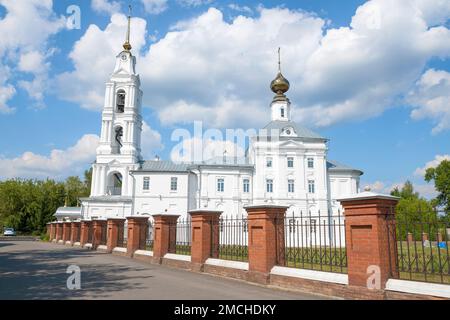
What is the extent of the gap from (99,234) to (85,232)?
10.5 ft

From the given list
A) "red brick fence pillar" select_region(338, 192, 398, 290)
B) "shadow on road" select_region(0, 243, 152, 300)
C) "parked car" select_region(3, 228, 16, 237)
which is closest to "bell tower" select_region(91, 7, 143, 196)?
"parked car" select_region(3, 228, 16, 237)

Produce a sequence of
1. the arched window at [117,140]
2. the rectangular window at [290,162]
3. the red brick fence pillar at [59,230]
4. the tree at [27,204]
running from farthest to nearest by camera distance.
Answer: the tree at [27,204]
the arched window at [117,140]
the rectangular window at [290,162]
the red brick fence pillar at [59,230]

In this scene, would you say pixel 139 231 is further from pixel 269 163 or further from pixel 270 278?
pixel 269 163

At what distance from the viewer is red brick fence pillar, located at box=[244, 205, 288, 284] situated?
9.67 metres

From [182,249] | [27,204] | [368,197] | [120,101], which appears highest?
[120,101]

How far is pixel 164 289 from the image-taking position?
28.9ft

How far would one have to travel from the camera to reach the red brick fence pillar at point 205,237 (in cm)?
1227

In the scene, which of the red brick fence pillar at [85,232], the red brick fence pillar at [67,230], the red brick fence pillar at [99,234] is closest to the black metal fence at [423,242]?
the red brick fence pillar at [99,234]

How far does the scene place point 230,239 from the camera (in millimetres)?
11555

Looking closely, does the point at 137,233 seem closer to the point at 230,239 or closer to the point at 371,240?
the point at 230,239

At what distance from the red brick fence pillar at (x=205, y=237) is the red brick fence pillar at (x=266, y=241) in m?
2.43

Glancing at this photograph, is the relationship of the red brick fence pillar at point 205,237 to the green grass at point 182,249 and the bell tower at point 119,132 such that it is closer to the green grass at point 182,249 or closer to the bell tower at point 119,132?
the green grass at point 182,249

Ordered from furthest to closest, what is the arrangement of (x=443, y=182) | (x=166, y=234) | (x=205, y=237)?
(x=443, y=182) < (x=166, y=234) < (x=205, y=237)

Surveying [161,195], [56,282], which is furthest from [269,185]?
[56,282]
